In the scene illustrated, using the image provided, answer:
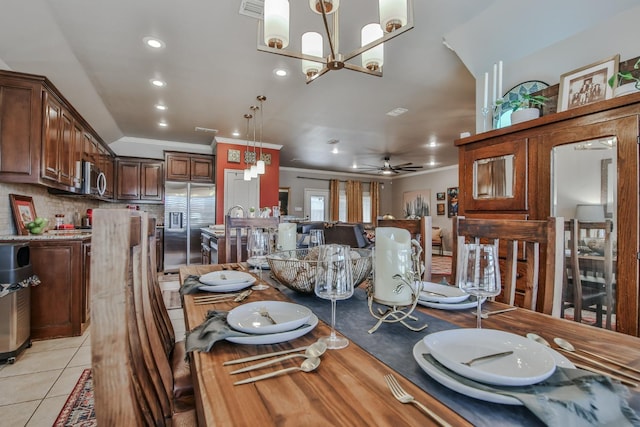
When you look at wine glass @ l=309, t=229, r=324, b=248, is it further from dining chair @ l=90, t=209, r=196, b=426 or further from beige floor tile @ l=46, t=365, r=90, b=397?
beige floor tile @ l=46, t=365, r=90, b=397

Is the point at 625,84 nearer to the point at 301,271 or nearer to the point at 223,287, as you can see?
the point at 301,271

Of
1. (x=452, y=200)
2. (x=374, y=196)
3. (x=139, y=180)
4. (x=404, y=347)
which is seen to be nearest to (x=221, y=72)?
(x=404, y=347)

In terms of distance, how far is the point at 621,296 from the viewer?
1.38m

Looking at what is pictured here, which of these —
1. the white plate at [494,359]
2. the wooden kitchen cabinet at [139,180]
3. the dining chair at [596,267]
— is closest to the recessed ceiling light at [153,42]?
the white plate at [494,359]

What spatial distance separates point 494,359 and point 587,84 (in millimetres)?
2125

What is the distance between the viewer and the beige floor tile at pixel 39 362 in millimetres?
2084

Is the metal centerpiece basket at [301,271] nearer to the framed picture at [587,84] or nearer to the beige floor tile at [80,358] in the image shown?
the framed picture at [587,84]

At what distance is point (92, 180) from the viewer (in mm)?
4168

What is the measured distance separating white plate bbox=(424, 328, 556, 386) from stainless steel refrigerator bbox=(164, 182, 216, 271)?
216 inches

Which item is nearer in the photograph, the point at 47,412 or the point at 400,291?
the point at 400,291

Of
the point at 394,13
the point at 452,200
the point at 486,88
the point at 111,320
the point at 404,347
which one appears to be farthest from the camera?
the point at 452,200

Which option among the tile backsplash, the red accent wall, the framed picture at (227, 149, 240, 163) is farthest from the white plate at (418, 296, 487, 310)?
the framed picture at (227, 149, 240, 163)

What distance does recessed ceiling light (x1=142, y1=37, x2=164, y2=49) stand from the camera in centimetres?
260

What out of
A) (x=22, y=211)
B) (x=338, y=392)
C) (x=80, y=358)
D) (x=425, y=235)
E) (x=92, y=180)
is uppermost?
(x=92, y=180)
